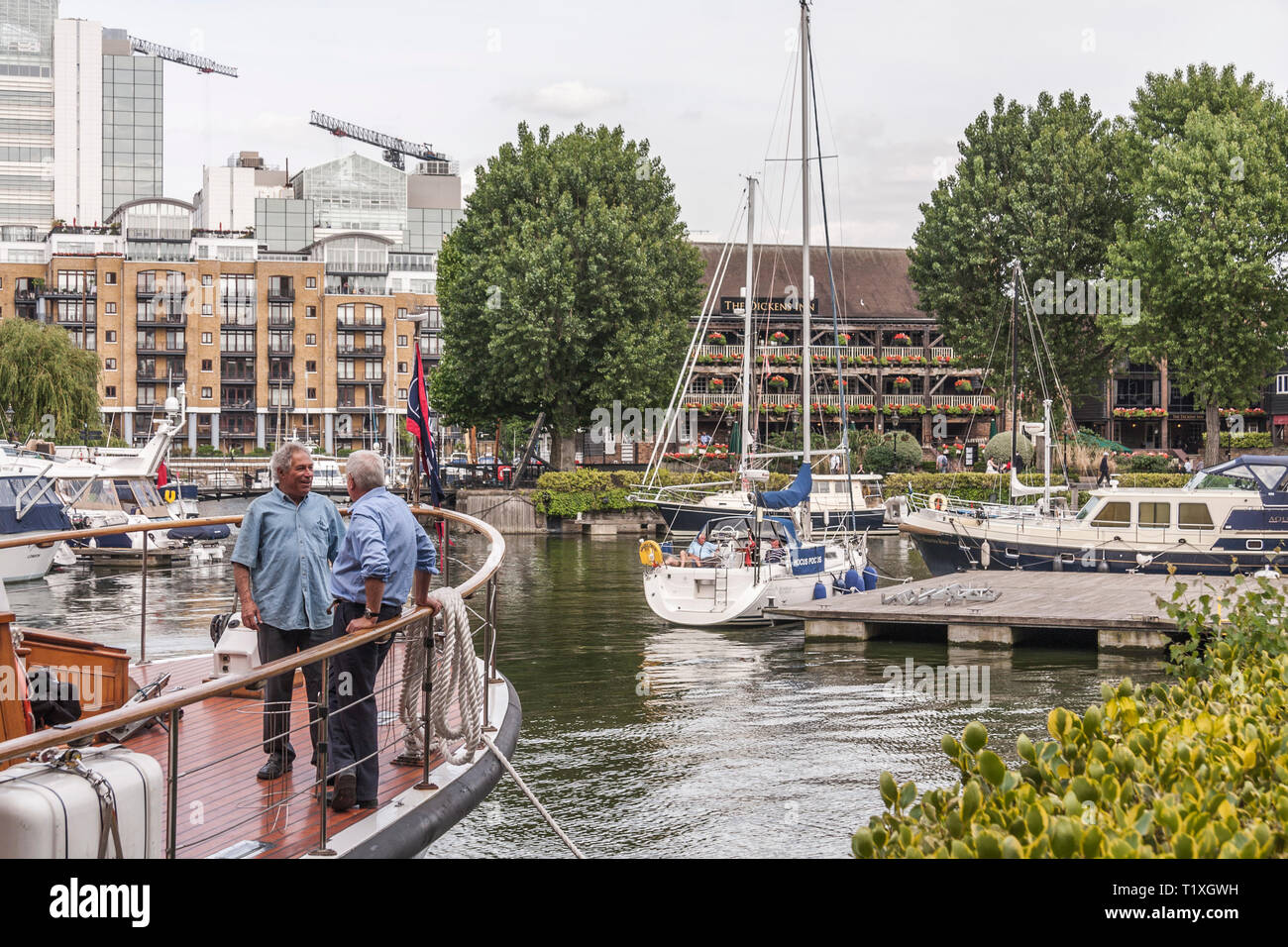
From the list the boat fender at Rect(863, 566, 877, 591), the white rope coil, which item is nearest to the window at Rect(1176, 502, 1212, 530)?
the boat fender at Rect(863, 566, 877, 591)

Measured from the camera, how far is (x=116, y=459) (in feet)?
126

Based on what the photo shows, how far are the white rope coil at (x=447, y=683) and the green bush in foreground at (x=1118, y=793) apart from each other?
373cm

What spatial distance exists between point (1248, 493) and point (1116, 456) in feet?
91.7

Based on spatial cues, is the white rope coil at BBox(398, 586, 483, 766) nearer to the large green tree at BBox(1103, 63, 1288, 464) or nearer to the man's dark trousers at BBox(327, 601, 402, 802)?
the man's dark trousers at BBox(327, 601, 402, 802)

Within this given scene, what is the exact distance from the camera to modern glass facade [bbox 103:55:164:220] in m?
156

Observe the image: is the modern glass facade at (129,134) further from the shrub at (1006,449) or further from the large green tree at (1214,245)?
the large green tree at (1214,245)

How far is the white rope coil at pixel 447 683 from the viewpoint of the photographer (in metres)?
8.00

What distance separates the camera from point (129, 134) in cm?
15775

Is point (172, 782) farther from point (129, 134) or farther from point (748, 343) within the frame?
point (129, 134)

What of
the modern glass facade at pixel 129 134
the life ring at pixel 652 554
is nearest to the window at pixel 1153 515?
the life ring at pixel 652 554

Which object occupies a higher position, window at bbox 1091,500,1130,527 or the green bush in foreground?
the green bush in foreground

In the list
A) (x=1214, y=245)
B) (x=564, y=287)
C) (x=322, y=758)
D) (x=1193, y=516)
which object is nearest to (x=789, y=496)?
(x=1193, y=516)

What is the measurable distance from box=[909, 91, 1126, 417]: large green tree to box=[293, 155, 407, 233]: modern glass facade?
80.7 meters
